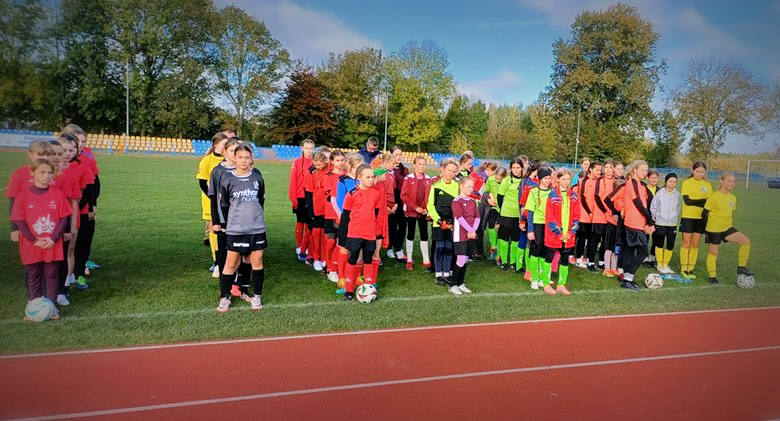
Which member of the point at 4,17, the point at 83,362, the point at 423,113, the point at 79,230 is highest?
the point at 423,113

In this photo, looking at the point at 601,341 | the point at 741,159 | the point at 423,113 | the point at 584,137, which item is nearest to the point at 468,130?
the point at 423,113

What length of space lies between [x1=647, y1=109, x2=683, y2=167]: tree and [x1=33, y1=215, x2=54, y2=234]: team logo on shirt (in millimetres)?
53042

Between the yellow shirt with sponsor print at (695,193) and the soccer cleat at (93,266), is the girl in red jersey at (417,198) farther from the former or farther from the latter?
the soccer cleat at (93,266)

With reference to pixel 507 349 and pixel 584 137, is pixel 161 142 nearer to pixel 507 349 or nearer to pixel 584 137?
pixel 584 137

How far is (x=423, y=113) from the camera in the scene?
54.8 m

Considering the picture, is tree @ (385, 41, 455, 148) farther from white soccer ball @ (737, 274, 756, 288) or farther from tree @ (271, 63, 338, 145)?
white soccer ball @ (737, 274, 756, 288)

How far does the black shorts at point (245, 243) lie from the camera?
607 centimetres

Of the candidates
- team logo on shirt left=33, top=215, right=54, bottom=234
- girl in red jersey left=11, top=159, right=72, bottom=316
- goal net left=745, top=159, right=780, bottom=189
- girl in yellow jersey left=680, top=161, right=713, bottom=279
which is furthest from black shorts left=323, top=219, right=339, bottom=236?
goal net left=745, top=159, right=780, bottom=189

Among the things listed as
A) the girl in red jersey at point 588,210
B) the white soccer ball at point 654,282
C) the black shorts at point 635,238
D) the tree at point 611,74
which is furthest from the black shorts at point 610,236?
the tree at point 611,74

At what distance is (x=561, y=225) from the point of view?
306 inches

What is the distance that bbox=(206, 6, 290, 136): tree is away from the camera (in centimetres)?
3241

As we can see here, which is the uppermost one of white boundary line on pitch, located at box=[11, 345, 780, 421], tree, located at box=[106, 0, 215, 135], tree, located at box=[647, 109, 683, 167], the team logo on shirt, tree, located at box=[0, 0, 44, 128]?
tree, located at box=[106, 0, 215, 135]

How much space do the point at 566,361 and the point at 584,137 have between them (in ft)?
157

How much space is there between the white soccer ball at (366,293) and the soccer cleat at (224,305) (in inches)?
65.8
